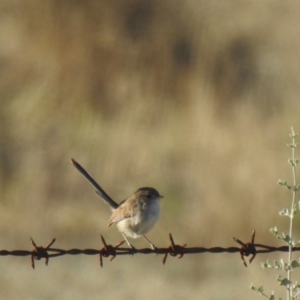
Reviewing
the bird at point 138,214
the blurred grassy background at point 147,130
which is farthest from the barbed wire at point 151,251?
the blurred grassy background at point 147,130

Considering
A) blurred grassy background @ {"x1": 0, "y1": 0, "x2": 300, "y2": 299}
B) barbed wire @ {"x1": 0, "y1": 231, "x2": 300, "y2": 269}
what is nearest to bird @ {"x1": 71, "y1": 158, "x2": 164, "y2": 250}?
barbed wire @ {"x1": 0, "y1": 231, "x2": 300, "y2": 269}

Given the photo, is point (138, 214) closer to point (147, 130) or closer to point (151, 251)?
point (151, 251)

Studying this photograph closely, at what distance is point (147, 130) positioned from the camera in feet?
53.2

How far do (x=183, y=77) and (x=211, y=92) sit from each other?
0.84 meters

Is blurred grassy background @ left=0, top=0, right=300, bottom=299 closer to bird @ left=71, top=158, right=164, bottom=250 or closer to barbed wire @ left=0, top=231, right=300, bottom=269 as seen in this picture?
bird @ left=71, top=158, right=164, bottom=250

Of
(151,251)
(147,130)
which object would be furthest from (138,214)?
(147,130)

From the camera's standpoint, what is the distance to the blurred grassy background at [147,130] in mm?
13219

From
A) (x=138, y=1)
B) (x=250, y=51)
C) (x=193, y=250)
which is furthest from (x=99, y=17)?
(x=193, y=250)

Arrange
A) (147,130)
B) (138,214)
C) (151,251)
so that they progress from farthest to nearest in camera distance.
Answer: (147,130) < (138,214) < (151,251)

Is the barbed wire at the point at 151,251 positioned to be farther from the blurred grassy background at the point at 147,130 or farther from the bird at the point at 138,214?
the blurred grassy background at the point at 147,130

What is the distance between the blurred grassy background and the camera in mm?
13219

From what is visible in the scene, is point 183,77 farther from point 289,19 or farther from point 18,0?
point 18,0

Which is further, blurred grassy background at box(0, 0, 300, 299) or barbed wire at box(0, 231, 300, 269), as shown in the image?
blurred grassy background at box(0, 0, 300, 299)

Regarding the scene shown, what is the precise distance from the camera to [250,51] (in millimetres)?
17109
